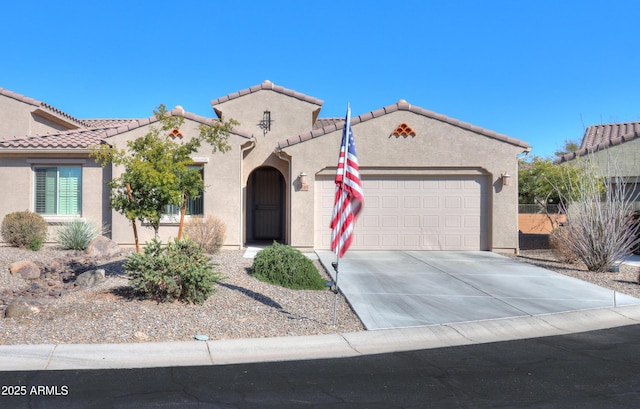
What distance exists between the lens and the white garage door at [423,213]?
1488cm

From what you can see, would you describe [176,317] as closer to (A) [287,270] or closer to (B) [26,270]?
(A) [287,270]

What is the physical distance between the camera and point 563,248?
1299cm

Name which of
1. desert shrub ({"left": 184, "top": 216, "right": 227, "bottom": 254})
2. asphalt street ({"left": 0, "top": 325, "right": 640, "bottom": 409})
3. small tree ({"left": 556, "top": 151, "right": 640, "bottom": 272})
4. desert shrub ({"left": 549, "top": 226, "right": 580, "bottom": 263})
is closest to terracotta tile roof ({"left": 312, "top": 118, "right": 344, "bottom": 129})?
desert shrub ({"left": 184, "top": 216, "right": 227, "bottom": 254})

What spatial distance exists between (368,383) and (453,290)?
5.00m

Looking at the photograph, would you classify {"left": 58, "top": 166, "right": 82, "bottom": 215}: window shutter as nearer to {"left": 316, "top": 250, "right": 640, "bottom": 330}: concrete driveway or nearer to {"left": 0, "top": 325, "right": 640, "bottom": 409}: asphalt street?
{"left": 316, "top": 250, "right": 640, "bottom": 330}: concrete driveway

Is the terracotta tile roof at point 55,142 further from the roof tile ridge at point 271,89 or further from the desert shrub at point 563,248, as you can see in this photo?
the desert shrub at point 563,248

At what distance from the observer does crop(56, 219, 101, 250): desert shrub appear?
1332cm

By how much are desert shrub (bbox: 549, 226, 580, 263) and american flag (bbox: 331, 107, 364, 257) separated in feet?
25.8

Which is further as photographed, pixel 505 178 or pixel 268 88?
pixel 268 88

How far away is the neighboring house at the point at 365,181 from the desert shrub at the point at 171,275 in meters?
6.54

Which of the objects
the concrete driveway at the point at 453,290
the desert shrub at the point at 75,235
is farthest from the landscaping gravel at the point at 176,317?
the desert shrub at the point at 75,235

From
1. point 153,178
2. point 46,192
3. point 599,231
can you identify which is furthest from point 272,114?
point 599,231

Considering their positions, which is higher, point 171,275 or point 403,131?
point 403,131

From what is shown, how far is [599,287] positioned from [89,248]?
1215 centimetres
